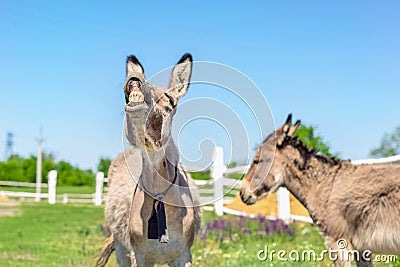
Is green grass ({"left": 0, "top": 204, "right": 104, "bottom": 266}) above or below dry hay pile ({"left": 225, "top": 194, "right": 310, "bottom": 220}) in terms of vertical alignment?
below

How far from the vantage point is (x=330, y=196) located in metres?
5.83

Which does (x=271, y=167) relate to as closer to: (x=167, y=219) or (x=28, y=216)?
(x=167, y=219)

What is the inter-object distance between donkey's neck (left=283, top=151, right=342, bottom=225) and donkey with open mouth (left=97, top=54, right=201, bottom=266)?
1489 millimetres

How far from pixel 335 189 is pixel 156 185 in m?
2.44

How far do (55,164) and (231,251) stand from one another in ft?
125

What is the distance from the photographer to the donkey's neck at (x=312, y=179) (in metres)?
5.92

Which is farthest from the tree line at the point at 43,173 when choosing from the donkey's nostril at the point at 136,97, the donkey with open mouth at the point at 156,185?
the donkey's nostril at the point at 136,97

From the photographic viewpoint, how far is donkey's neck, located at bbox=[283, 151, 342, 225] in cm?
592

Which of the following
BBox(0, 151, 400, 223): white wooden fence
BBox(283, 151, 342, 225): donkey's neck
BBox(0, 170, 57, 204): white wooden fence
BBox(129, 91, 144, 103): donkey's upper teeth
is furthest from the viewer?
BBox(0, 170, 57, 204): white wooden fence

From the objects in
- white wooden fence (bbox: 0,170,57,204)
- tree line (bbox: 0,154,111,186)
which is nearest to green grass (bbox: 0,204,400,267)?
white wooden fence (bbox: 0,170,57,204)

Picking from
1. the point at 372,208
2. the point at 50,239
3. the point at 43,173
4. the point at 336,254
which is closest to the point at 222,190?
the point at 336,254

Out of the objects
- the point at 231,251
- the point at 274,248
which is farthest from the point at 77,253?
the point at 274,248

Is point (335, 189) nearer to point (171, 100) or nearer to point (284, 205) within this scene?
point (171, 100)

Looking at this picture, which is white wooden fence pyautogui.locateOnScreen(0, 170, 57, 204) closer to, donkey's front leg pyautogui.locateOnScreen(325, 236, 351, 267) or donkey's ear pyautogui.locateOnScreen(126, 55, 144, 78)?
donkey's front leg pyautogui.locateOnScreen(325, 236, 351, 267)
